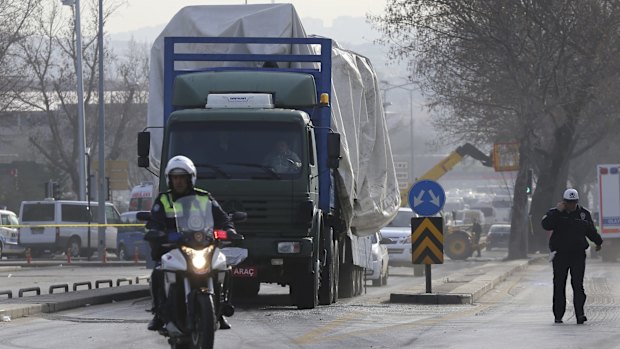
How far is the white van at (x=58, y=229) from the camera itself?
173 ft

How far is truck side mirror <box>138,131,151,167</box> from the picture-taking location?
21281mm

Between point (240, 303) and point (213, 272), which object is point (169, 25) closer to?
point (240, 303)

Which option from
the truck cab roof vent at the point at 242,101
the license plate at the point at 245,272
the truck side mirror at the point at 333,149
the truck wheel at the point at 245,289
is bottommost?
the truck wheel at the point at 245,289

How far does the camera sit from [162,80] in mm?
23562

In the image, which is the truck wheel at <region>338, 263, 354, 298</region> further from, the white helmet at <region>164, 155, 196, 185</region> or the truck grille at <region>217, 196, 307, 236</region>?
the white helmet at <region>164, 155, 196, 185</region>

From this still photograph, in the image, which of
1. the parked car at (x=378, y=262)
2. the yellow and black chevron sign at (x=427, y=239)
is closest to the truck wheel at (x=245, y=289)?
the yellow and black chevron sign at (x=427, y=239)

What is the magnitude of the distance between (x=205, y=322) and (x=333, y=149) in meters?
9.55

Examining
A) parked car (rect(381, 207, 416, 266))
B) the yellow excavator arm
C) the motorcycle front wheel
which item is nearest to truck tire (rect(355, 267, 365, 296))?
parked car (rect(381, 207, 416, 266))

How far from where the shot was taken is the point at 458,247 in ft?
190

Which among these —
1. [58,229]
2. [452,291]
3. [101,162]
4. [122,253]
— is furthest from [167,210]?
[122,253]

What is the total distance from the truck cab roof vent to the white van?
31.2 meters

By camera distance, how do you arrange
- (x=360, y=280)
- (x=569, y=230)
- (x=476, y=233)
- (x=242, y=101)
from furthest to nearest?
(x=476, y=233) → (x=360, y=280) → (x=242, y=101) → (x=569, y=230)

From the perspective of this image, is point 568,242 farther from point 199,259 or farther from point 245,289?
point 199,259

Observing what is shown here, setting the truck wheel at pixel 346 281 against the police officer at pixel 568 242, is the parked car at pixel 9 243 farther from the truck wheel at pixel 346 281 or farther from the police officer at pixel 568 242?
the police officer at pixel 568 242
